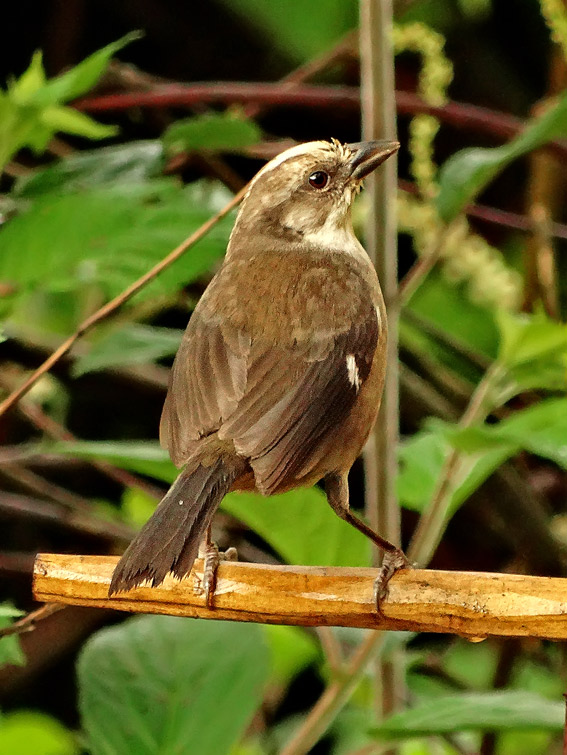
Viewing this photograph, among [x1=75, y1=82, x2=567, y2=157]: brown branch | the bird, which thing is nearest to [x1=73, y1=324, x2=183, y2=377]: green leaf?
the bird

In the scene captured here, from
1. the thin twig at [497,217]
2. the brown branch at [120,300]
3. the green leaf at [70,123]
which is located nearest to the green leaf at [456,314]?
the thin twig at [497,217]

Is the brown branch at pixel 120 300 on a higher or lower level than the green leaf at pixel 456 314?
lower

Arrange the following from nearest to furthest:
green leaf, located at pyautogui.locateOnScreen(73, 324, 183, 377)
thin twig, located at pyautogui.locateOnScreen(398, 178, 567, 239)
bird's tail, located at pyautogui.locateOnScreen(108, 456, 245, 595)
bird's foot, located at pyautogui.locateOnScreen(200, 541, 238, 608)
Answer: bird's tail, located at pyautogui.locateOnScreen(108, 456, 245, 595) → bird's foot, located at pyautogui.locateOnScreen(200, 541, 238, 608) → green leaf, located at pyautogui.locateOnScreen(73, 324, 183, 377) → thin twig, located at pyautogui.locateOnScreen(398, 178, 567, 239)

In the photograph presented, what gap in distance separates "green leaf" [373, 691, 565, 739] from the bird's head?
39.9 inches

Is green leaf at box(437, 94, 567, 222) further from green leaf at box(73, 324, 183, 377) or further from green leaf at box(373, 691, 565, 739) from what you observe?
green leaf at box(373, 691, 565, 739)

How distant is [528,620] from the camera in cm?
166

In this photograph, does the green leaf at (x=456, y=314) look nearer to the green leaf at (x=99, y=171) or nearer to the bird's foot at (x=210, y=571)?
the green leaf at (x=99, y=171)

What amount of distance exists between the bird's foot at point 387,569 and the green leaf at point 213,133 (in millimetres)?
993

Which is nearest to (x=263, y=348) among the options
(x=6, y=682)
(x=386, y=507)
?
(x=386, y=507)

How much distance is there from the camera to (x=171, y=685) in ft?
7.96

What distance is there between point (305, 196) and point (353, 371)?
0.61 m

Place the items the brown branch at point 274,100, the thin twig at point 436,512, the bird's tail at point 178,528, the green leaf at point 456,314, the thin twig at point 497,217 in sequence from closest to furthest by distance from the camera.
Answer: the bird's tail at point 178,528 < the thin twig at point 436,512 < the brown branch at point 274,100 < the green leaf at point 456,314 < the thin twig at point 497,217

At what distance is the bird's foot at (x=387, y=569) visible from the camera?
5.76ft

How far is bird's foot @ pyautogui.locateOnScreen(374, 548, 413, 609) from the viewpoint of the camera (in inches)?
69.1
